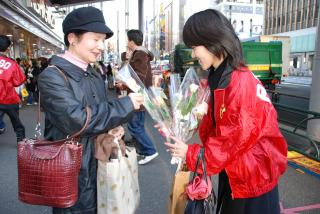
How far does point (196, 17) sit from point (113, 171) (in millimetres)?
984

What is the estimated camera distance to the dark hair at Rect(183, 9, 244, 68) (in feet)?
5.07

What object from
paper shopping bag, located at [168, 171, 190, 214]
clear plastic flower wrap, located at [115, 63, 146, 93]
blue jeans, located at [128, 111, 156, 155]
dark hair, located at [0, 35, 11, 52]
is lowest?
blue jeans, located at [128, 111, 156, 155]

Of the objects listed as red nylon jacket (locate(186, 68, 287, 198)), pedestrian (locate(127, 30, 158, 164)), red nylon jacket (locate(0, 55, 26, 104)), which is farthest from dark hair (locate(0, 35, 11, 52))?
red nylon jacket (locate(186, 68, 287, 198))

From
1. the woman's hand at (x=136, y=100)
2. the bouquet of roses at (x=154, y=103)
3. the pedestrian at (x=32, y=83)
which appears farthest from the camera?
the pedestrian at (x=32, y=83)

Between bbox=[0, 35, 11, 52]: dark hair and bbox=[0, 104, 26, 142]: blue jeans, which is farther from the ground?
bbox=[0, 35, 11, 52]: dark hair

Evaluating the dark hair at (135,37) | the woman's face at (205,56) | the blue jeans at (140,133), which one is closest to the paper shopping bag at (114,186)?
the woman's face at (205,56)

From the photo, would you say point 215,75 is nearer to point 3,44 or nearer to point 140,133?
point 140,133

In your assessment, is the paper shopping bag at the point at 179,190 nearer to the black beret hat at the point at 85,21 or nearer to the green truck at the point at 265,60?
the black beret hat at the point at 85,21

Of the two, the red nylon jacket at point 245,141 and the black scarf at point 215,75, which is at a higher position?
the black scarf at point 215,75

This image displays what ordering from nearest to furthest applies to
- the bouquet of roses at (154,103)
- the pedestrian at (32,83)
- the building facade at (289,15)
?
the bouquet of roses at (154,103) < the pedestrian at (32,83) < the building facade at (289,15)

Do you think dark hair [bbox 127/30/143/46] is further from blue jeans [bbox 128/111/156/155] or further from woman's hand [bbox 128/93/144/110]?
woman's hand [bbox 128/93/144/110]

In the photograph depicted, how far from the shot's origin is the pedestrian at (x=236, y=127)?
1.48 m

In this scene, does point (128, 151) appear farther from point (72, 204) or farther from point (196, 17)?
point (196, 17)

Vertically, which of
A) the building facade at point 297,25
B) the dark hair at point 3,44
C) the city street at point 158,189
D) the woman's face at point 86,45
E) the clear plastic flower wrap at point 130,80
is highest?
the building facade at point 297,25
